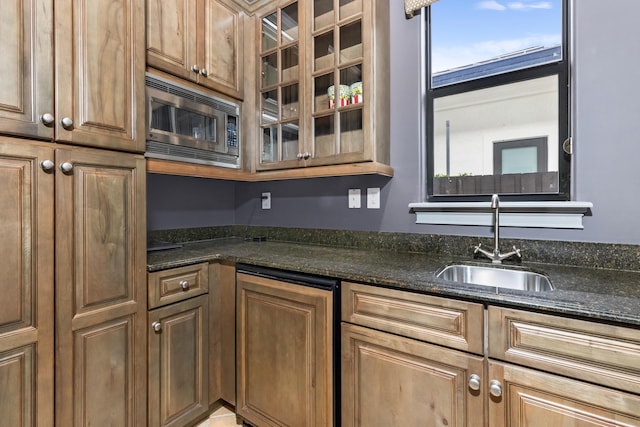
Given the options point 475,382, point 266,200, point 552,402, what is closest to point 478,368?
point 475,382

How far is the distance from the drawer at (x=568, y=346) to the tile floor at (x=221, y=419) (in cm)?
142

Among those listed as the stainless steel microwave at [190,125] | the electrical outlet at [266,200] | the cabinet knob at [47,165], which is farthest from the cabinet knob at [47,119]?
the electrical outlet at [266,200]

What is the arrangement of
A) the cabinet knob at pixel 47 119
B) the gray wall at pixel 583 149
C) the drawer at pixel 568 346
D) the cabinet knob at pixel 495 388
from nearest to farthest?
the drawer at pixel 568 346 → the cabinet knob at pixel 495 388 → the cabinet knob at pixel 47 119 → the gray wall at pixel 583 149

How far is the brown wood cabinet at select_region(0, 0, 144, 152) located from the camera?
104 cm

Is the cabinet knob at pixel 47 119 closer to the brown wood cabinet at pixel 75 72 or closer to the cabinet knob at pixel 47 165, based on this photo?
the brown wood cabinet at pixel 75 72

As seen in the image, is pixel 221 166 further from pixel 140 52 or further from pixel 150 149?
pixel 140 52

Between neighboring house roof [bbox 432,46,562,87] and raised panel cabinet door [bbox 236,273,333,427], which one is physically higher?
neighboring house roof [bbox 432,46,562,87]

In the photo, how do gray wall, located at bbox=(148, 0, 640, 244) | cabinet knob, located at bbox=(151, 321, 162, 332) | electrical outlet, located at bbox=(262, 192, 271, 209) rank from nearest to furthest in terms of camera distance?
gray wall, located at bbox=(148, 0, 640, 244)
cabinet knob, located at bbox=(151, 321, 162, 332)
electrical outlet, located at bbox=(262, 192, 271, 209)

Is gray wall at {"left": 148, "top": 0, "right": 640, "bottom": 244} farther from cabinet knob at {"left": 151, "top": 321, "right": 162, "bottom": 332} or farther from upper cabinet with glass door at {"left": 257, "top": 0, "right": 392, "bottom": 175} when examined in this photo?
cabinet knob at {"left": 151, "top": 321, "right": 162, "bottom": 332}

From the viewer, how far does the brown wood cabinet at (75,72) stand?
1.04 meters

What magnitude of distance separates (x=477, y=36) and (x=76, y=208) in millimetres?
2133

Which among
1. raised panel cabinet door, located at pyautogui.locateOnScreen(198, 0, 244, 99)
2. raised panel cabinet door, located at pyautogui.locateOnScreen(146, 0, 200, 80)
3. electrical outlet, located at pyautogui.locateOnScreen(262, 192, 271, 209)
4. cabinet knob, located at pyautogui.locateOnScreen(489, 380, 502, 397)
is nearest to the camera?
cabinet knob, located at pyautogui.locateOnScreen(489, 380, 502, 397)

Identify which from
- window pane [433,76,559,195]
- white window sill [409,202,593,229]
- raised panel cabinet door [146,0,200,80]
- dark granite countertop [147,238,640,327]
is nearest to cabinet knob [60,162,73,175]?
dark granite countertop [147,238,640,327]

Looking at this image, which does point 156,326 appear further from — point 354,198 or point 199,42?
point 199,42
